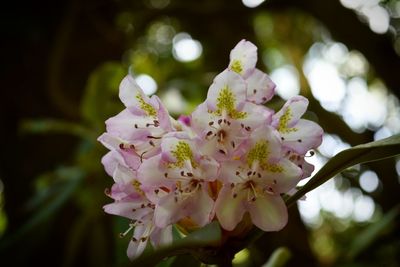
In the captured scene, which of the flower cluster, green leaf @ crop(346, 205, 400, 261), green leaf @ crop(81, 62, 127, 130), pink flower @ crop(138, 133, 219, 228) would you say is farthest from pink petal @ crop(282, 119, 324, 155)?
green leaf @ crop(81, 62, 127, 130)

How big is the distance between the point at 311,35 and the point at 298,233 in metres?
1.02

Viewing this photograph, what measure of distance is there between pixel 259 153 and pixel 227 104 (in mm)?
66

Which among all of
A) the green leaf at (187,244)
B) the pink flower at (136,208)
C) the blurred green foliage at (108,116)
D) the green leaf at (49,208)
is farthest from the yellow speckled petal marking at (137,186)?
the green leaf at (49,208)

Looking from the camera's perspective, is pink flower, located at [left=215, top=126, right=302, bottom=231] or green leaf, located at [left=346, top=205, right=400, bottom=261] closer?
pink flower, located at [left=215, top=126, right=302, bottom=231]

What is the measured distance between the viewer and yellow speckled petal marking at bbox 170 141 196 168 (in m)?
0.53

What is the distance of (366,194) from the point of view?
1.68 metres

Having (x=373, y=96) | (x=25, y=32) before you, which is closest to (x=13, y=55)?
(x=25, y=32)

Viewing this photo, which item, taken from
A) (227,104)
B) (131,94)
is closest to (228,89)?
(227,104)

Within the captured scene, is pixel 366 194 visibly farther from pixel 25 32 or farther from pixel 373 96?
pixel 25 32

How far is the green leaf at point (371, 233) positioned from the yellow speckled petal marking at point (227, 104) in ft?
2.39

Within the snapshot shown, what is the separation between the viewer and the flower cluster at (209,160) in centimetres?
52

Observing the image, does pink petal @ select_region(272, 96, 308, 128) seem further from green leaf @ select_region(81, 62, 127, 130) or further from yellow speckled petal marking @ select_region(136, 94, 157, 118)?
green leaf @ select_region(81, 62, 127, 130)

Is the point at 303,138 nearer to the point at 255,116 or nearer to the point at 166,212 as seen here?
the point at 255,116

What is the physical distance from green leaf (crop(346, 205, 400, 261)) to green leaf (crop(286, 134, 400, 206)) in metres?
A: 0.65
